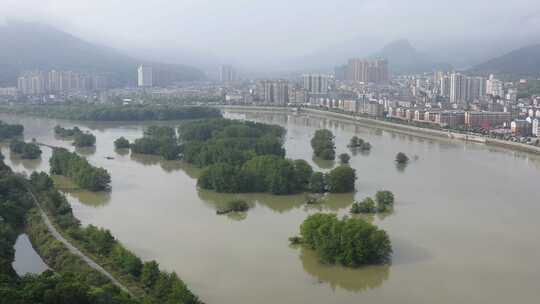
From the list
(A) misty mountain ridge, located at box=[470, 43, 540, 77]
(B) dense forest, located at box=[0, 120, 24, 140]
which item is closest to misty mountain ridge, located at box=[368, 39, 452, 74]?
(A) misty mountain ridge, located at box=[470, 43, 540, 77]

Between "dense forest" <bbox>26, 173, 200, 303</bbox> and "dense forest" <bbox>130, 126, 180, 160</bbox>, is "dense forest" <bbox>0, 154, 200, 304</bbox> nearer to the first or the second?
"dense forest" <bbox>26, 173, 200, 303</bbox>

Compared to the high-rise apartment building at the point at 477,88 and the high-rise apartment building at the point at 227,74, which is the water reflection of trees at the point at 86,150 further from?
the high-rise apartment building at the point at 227,74

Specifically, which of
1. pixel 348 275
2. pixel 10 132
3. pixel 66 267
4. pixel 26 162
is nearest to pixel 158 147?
pixel 26 162

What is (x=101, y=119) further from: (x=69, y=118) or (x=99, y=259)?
(x=99, y=259)

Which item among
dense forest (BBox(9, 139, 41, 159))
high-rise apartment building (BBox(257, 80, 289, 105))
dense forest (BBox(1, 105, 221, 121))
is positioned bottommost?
dense forest (BBox(9, 139, 41, 159))

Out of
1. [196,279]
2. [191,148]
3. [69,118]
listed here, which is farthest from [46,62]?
[196,279]

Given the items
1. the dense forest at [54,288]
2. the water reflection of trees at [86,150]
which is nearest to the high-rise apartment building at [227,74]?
the water reflection of trees at [86,150]
